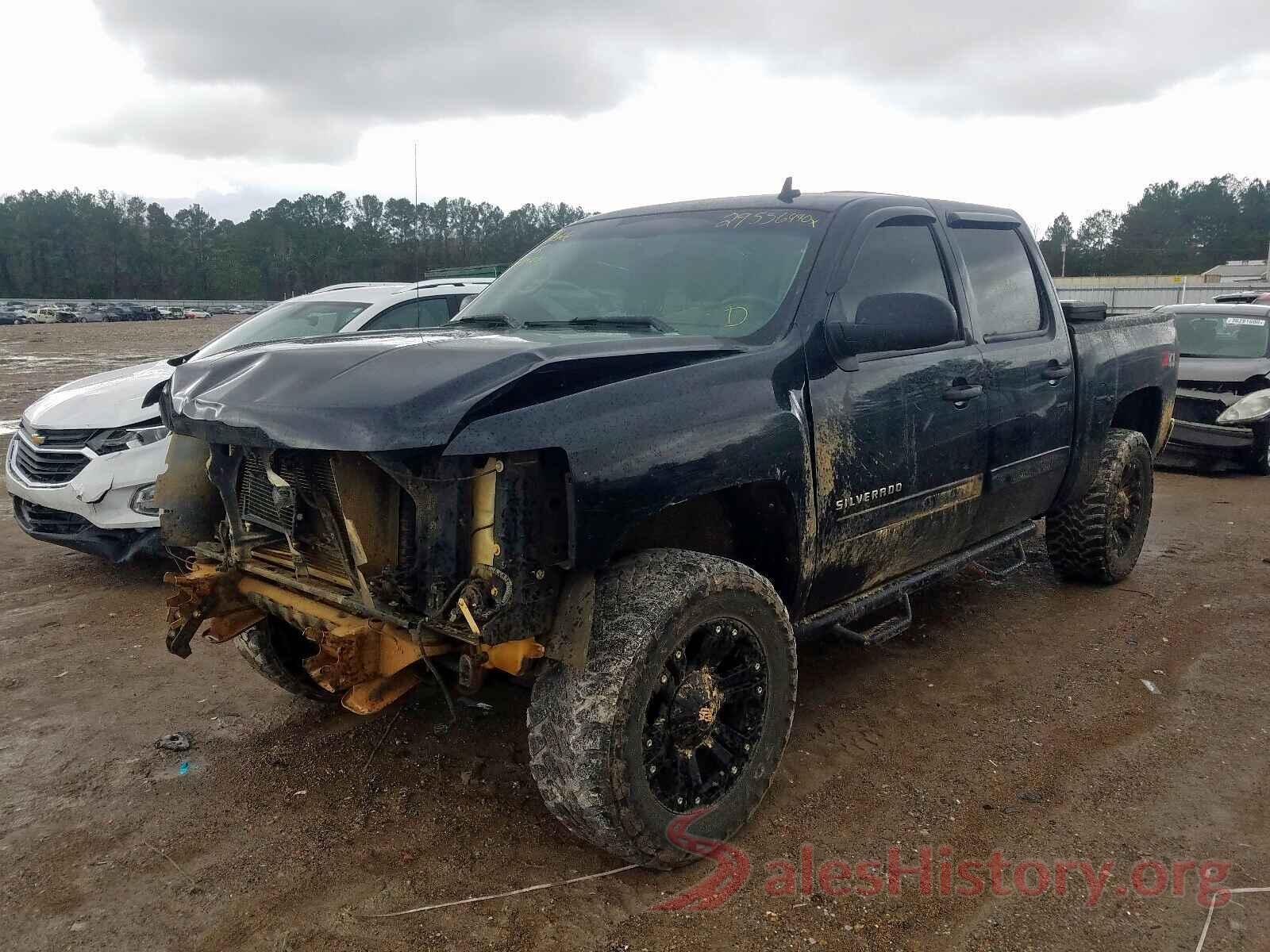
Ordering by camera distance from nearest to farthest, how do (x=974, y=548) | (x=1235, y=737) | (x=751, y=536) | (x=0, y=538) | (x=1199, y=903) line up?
1. (x=1199, y=903)
2. (x=751, y=536)
3. (x=1235, y=737)
4. (x=974, y=548)
5. (x=0, y=538)

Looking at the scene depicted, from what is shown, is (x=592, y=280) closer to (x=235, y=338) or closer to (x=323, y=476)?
(x=323, y=476)

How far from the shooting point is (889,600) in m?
3.87

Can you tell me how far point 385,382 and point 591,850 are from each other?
1557 millimetres

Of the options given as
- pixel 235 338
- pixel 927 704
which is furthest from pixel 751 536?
pixel 235 338

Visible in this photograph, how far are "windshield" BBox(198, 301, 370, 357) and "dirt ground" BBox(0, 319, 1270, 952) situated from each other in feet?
7.58

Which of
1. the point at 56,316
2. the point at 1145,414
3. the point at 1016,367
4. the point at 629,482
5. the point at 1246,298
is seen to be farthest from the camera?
the point at 56,316

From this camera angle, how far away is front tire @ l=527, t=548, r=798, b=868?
2633 millimetres

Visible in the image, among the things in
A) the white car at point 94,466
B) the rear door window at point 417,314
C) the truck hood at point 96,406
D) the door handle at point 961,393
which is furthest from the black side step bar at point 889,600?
the truck hood at point 96,406

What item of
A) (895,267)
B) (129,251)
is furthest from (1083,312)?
(129,251)

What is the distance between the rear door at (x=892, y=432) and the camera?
131 inches

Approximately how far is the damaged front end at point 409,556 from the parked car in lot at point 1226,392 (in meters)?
8.46

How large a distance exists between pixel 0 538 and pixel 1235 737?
7.24 m

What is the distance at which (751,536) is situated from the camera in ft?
10.9

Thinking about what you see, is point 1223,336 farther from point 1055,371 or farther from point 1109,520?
point 1055,371
